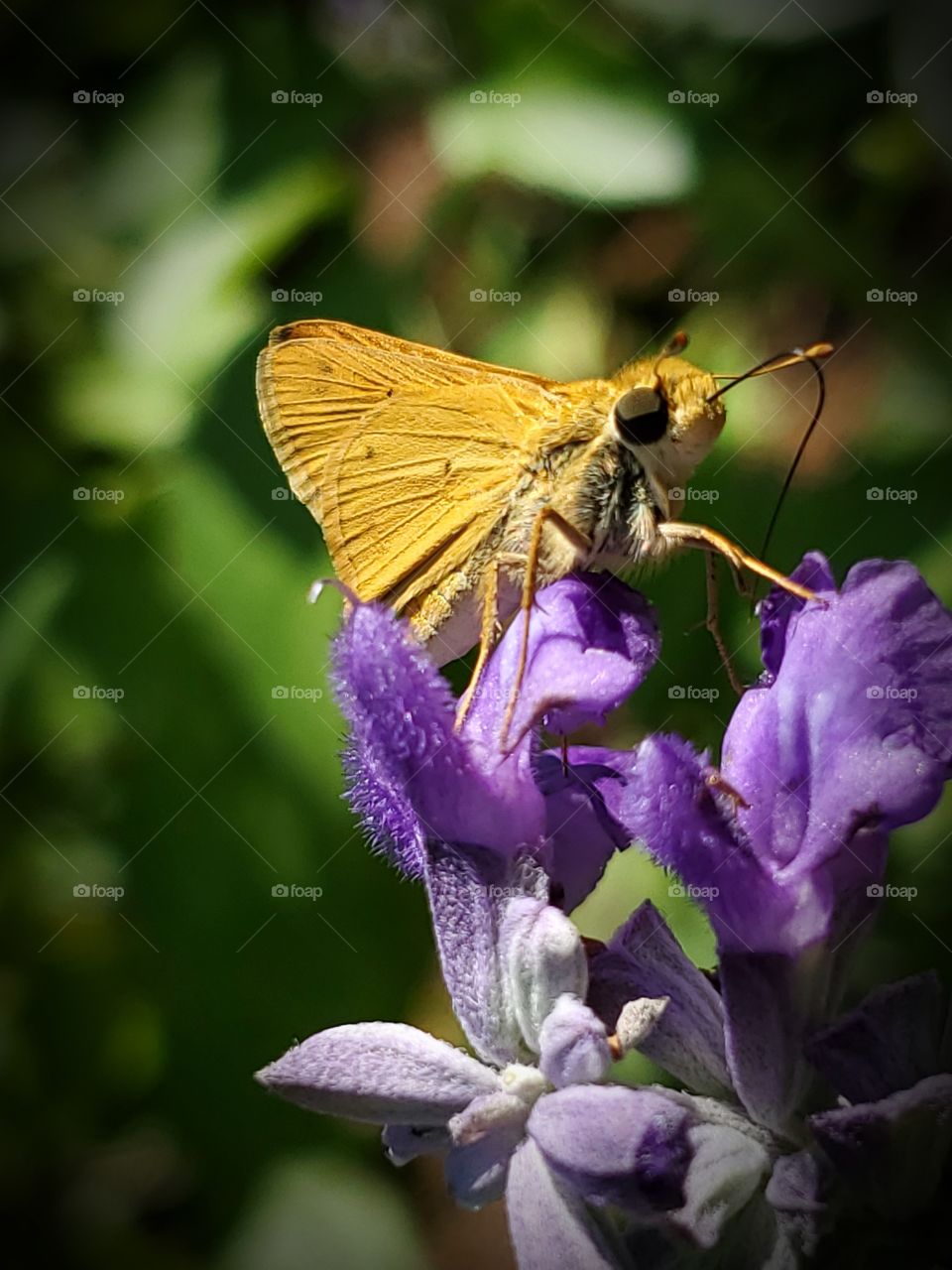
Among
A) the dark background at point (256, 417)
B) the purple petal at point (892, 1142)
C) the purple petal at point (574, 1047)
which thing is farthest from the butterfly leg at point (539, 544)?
the dark background at point (256, 417)

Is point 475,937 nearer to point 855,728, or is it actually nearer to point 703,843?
point 703,843

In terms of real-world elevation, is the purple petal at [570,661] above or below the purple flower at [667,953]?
above

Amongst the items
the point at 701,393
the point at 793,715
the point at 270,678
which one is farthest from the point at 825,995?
the point at 270,678

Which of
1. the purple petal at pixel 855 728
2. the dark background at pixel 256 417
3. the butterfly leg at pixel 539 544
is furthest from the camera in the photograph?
the dark background at pixel 256 417

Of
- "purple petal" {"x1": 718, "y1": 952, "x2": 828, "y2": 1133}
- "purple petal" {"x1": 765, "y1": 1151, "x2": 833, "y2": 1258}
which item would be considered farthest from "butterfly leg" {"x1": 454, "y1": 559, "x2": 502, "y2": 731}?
"purple petal" {"x1": 765, "y1": 1151, "x2": 833, "y2": 1258}

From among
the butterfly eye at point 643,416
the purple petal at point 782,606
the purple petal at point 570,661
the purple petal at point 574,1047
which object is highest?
the butterfly eye at point 643,416

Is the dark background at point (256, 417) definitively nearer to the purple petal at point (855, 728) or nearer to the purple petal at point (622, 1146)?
the purple petal at point (855, 728)
